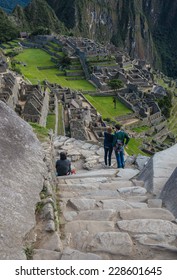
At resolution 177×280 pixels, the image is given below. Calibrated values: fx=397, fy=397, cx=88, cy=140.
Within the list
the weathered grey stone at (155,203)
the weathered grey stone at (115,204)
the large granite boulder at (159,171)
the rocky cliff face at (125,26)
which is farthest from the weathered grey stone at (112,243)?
the rocky cliff face at (125,26)

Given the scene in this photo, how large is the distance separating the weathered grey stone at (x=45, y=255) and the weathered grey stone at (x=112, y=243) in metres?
0.39

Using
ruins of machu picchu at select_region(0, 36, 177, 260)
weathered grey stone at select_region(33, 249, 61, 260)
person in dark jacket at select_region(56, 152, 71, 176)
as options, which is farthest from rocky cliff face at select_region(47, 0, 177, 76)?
weathered grey stone at select_region(33, 249, 61, 260)

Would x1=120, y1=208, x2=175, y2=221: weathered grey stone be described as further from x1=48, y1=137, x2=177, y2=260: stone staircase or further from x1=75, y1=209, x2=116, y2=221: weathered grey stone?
x1=75, y1=209, x2=116, y2=221: weathered grey stone

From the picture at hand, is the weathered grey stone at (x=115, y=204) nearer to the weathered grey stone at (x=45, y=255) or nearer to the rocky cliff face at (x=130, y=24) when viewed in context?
the weathered grey stone at (x=45, y=255)

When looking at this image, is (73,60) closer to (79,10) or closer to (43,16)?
(43,16)

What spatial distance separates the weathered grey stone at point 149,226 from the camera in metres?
4.39

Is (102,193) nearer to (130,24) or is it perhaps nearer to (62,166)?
(62,166)

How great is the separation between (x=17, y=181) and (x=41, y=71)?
45241 mm

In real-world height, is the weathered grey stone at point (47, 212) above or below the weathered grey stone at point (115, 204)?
above

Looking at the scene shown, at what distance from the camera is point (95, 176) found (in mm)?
A: 7977

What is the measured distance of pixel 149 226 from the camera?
14.7ft

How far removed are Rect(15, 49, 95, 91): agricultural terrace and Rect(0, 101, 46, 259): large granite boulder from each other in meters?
33.9

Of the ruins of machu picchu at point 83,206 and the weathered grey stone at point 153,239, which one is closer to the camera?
the ruins of machu picchu at point 83,206
